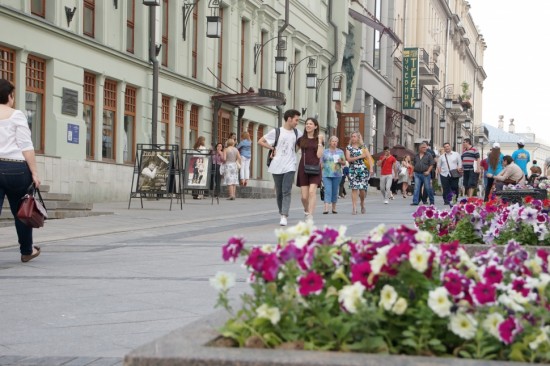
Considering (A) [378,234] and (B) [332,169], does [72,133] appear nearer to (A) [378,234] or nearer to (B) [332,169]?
(B) [332,169]

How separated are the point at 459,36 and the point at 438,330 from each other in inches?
4121

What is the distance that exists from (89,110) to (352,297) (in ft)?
70.5

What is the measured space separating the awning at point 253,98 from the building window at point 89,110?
8.48m

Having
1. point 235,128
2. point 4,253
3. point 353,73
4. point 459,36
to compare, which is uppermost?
point 459,36

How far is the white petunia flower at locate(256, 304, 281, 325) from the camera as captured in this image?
335cm

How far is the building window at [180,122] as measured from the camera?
30.4m

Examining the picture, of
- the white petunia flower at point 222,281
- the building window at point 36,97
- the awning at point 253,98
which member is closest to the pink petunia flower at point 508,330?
the white petunia flower at point 222,281

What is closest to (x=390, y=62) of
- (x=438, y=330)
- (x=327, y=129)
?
(x=327, y=129)

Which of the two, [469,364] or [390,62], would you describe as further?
[390,62]

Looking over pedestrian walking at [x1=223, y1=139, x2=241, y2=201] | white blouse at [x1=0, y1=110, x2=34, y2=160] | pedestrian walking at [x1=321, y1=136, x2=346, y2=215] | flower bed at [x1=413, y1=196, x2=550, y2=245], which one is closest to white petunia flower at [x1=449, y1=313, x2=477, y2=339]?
flower bed at [x1=413, y1=196, x2=550, y2=245]

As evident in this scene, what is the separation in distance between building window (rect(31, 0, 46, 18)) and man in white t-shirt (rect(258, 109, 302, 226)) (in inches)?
302

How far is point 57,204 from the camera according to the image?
18031 millimetres

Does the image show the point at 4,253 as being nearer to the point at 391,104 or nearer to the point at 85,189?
the point at 85,189

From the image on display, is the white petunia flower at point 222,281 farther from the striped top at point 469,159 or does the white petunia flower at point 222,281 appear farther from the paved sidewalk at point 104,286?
the striped top at point 469,159
